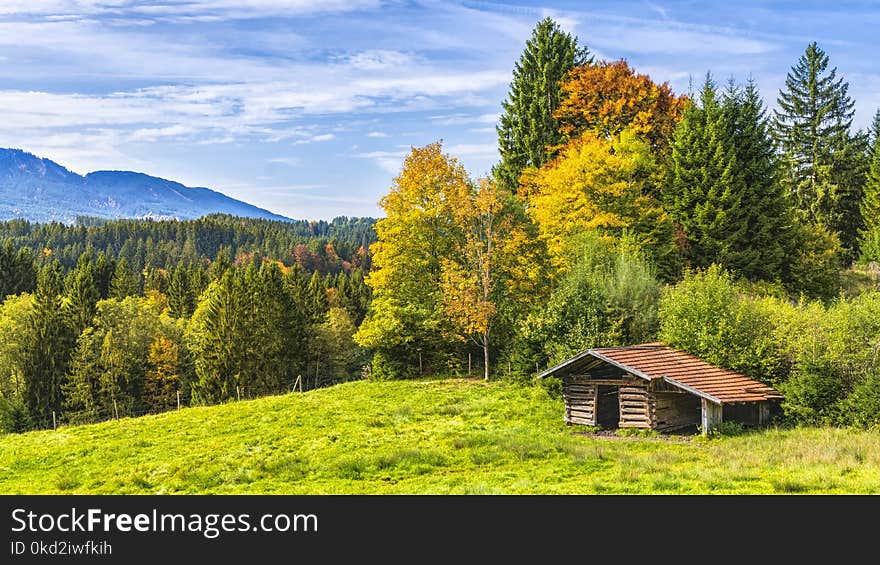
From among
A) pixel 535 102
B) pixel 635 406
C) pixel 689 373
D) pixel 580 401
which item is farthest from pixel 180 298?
pixel 689 373

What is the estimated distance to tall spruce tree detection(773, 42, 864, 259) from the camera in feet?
228

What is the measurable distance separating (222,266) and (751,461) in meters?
91.8

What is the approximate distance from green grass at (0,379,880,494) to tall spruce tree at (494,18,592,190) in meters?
29.7

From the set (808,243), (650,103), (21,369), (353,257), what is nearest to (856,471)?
(808,243)

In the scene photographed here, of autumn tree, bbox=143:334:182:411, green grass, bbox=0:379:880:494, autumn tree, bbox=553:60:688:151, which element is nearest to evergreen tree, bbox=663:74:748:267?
autumn tree, bbox=553:60:688:151

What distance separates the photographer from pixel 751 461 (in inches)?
827

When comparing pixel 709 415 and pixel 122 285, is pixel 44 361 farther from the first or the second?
pixel 709 415

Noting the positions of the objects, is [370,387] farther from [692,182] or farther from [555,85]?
[555,85]

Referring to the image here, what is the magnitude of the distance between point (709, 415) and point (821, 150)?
2128 inches

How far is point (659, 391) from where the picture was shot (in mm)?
29016

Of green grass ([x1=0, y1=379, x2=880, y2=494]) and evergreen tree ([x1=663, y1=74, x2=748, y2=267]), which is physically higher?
evergreen tree ([x1=663, y1=74, x2=748, y2=267])

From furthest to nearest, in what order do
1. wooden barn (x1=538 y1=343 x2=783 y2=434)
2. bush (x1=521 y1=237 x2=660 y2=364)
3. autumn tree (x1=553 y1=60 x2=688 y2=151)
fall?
autumn tree (x1=553 y1=60 x2=688 y2=151) → bush (x1=521 y1=237 x2=660 y2=364) → wooden barn (x1=538 y1=343 x2=783 y2=434)

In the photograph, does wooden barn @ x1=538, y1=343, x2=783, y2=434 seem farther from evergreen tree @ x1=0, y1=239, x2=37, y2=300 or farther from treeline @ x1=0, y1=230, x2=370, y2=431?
evergreen tree @ x1=0, y1=239, x2=37, y2=300

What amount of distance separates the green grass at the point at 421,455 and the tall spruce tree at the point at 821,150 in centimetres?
4744
